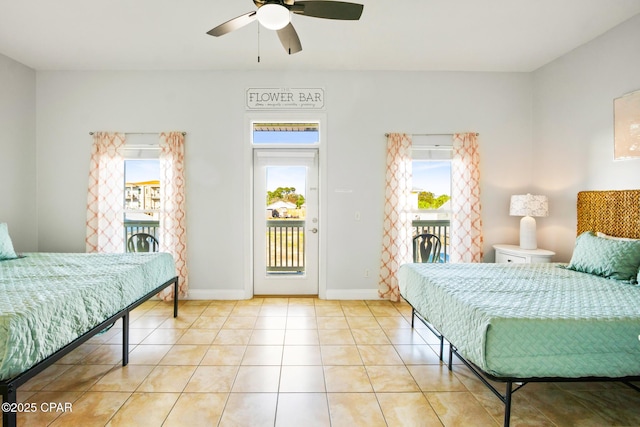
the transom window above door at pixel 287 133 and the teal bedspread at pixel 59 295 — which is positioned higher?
the transom window above door at pixel 287 133

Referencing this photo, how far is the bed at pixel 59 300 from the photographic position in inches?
61.0

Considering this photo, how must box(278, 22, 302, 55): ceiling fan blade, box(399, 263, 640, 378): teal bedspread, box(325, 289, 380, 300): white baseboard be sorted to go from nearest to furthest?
1. box(399, 263, 640, 378): teal bedspread
2. box(278, 22, 302, 55): ceiling fan blade
3. box(325, 289, 380, 300): white baseboard

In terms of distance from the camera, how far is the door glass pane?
4383 millimetres

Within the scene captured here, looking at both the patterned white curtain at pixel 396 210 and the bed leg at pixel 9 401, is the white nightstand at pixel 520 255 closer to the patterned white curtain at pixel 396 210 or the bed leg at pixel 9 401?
the patterned white curtain at pixel 396 210

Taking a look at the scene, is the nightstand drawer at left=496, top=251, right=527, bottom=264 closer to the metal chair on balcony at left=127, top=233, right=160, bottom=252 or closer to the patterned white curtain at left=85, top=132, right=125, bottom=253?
the metal chair on balcony at left=127, top=233, right=160, bottom=252

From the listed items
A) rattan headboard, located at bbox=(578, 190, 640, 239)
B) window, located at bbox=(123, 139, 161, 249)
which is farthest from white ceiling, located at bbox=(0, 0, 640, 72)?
rattan headboard, located at bbox=(578, 190, 640, 239)

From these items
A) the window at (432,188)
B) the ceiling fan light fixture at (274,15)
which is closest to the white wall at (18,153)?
the ceiling fan light fixture at (274,15)

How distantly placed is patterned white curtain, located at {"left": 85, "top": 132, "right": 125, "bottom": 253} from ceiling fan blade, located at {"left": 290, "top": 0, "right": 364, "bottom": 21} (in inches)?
124

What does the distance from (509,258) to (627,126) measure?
1718 mm

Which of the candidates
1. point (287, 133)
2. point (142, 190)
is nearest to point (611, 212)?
point (287, 133)

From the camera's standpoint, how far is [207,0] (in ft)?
8.87

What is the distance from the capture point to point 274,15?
1.96 m

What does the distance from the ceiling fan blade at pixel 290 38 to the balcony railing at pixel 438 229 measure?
2797 millimetres

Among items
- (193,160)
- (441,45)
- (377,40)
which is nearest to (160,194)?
(193,160)
